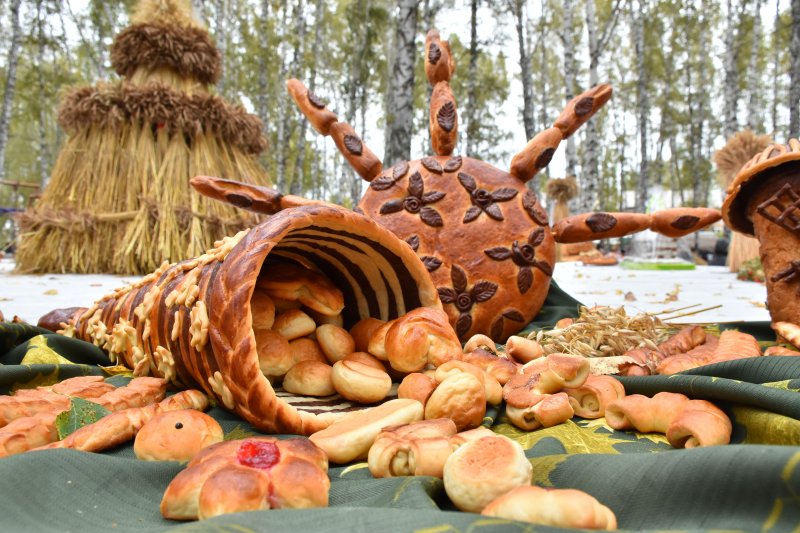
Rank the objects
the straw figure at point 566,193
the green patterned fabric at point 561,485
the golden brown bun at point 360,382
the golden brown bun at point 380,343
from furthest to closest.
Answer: the straw figure at point 566,193 → the golden brown bun at point 380,343 → the golden brown bun at point 360,382 → the green patterned fabric at point 561,485

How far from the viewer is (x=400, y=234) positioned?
2113 mm

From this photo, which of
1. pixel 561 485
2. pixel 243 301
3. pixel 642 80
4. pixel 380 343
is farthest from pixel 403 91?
pixel 642 80

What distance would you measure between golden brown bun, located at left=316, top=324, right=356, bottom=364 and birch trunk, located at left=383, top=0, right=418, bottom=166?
289 centimetres

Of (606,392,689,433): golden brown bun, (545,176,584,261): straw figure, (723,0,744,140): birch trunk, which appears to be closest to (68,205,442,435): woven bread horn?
(606,392,689,433): golden brown bun

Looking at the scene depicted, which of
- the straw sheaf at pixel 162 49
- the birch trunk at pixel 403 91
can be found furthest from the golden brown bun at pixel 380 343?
the straw sheaf at pixel 162 49

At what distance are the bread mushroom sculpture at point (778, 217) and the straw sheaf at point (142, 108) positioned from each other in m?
5.35

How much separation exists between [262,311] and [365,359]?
0.27 m

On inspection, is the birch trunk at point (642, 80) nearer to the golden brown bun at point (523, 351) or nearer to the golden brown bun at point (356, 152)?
the golden brown bun at point (356, 152)

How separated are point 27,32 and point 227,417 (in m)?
21.0

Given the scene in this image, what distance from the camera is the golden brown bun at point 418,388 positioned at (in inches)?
43.1

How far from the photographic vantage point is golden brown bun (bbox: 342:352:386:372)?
49.3 inches

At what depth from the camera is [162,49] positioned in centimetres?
605

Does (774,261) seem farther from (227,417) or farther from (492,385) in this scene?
(227,417)

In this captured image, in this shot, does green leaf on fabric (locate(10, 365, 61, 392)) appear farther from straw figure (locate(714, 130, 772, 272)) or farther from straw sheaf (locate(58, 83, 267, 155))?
straw figure (locate(714, 130, 772, 272))
